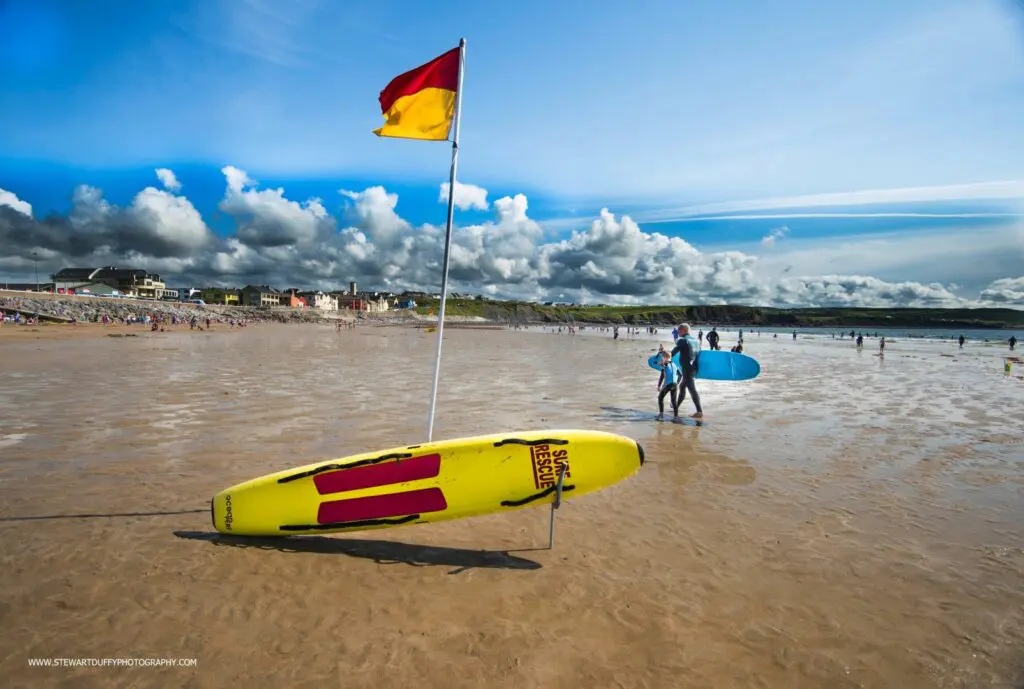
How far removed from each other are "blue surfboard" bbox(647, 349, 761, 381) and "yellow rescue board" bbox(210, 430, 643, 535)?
445 inches

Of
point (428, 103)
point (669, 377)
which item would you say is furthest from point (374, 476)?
point (669, 377)

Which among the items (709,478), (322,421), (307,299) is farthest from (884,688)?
(307,299)

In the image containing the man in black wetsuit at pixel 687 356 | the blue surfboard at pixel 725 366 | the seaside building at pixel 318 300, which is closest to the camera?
the man in black wetsuit at pixel 687 356

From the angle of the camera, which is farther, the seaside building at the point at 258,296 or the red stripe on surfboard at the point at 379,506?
the seaside building at the point at 258,296

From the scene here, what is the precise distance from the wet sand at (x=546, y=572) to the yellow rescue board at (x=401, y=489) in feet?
1.25

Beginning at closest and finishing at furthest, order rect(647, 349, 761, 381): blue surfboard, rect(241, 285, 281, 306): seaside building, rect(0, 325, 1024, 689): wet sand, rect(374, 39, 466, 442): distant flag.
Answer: rect(0, 325, 1024, 689): wet sand
rect(374, 39, 466, 442): distant flag
rect(647, 349, 761, 381): blue surfboard
rect(241, 285, 281, 306): seaside building

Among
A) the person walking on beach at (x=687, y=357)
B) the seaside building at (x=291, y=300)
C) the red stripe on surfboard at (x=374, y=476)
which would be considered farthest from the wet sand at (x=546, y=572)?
the seaside building at (x=291, y=300)

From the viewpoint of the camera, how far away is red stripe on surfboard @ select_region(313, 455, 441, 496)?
5.65 m

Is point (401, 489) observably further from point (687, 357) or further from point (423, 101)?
point (687, 357)

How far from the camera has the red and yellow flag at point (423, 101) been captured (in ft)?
24.0

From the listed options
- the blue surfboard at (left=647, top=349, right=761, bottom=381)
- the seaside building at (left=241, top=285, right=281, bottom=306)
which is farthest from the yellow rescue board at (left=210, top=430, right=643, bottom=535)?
the seaside building at (left=241, top=285, right=281, bottom=306)

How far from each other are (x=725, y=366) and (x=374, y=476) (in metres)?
14.4

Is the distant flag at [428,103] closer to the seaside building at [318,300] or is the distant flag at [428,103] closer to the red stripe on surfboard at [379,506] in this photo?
the red stripe on surfboard at [379,506]

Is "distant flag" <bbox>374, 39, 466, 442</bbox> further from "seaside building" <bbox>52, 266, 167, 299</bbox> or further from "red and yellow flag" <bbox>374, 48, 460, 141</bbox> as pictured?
"seaside building" <bbox>52, 266, 167, 299</bbox>
